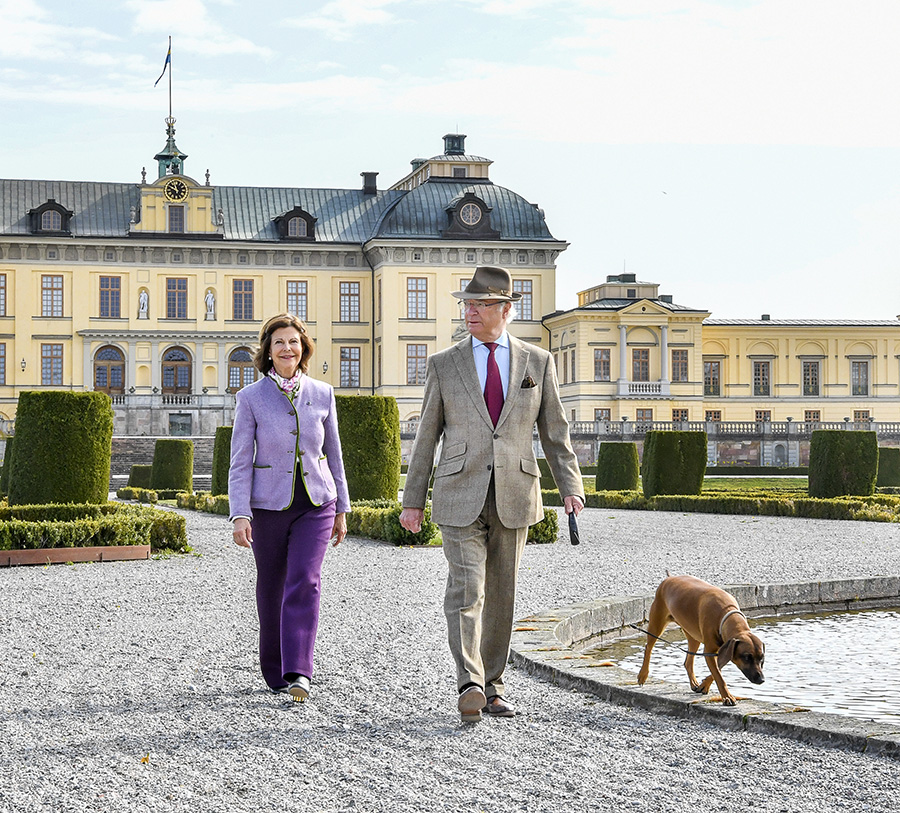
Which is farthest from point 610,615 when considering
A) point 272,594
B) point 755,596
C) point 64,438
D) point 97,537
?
point 64,438

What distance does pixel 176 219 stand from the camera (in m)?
41.4

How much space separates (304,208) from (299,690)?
39807mm

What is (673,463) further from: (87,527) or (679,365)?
(679,365)

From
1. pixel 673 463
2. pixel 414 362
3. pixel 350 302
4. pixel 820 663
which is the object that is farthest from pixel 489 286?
pixel 350 302

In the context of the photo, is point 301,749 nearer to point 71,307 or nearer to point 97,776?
point 97,776

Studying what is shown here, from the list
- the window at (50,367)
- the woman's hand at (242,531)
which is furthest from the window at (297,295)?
the woman's hand at (242,531)

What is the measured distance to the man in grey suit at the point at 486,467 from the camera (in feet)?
14.2

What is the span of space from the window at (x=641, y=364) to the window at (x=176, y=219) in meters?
15.3

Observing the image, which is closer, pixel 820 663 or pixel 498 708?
pixel 498 708

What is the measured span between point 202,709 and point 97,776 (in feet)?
2.95

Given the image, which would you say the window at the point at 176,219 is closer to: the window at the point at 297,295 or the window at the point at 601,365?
the window at the point at 297,295

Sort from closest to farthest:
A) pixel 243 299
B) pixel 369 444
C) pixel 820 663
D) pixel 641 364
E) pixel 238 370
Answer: pixel 820 663 → pixel 369 444 → pixel 238 370 → pixel 641 364 → pixel 243 299

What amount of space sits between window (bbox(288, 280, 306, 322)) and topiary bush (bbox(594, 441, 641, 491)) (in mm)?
21767

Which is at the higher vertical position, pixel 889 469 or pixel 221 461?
pixel 221 461
